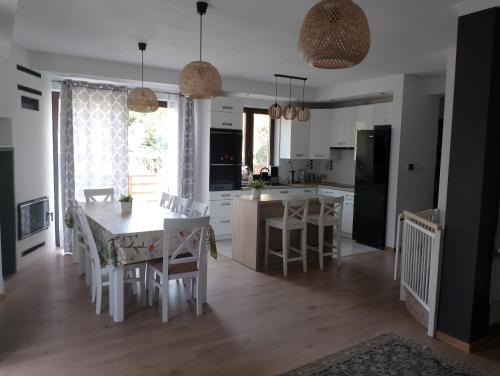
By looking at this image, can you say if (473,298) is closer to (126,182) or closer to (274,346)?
(274,346)

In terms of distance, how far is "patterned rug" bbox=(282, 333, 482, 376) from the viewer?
271 centimetres

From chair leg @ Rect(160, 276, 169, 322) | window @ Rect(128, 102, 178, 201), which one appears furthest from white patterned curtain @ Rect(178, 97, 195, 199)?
chair leg @ Rect(160, 276, 169, 322)

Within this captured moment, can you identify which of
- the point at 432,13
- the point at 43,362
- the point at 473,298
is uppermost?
the point at 432,13

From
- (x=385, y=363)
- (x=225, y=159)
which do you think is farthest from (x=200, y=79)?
(x=225, y=159)

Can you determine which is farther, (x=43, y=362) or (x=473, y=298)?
(x=473, y=298)

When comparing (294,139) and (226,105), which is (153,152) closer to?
(226,105)

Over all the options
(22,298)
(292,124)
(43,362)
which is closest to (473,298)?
(43,362)

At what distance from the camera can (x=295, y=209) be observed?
202 inches

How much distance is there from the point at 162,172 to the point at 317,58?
4977 mm

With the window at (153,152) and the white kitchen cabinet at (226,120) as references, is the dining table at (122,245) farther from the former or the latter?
the white kitchen cabinet at (226,120)

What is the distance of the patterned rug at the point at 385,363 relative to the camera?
2.71 m

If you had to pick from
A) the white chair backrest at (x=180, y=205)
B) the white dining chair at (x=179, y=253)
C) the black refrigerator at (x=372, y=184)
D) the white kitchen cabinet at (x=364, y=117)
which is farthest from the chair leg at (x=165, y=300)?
the white kitchen cabinet at (x=364, y=117)

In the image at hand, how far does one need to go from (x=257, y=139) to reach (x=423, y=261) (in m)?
4.49

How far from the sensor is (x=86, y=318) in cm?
346
